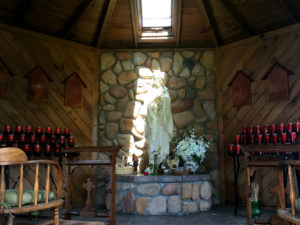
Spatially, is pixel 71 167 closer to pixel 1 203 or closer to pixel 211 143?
pixel 1 203

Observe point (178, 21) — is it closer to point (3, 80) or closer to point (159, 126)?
point (159, 126)

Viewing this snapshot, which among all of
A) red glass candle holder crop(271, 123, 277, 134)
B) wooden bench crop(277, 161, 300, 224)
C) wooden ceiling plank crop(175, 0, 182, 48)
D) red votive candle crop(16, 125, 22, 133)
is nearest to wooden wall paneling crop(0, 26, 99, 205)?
red votive candle crop(16, 125, 22, 133)

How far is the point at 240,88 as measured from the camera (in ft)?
18.5

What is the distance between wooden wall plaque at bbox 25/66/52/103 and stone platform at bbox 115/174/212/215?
6.47ft

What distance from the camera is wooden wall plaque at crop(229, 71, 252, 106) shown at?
18.1 ft

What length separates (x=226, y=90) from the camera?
5867 mm

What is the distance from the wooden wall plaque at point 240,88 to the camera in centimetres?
552

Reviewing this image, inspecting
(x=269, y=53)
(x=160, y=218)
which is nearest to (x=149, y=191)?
(x=160, y=218)

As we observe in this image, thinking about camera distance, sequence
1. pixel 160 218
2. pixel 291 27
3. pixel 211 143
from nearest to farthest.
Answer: pixel 160 218
pixel 291 27
pixel 211 143

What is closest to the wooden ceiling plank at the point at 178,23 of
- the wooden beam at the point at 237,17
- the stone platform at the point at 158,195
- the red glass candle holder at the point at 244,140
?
the wooden beam at the point at 237,17

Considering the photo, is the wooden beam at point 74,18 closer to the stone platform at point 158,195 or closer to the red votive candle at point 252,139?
the stone platform at point 158,195

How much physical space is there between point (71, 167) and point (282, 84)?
11.4 ft

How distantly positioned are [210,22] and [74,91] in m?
2.80

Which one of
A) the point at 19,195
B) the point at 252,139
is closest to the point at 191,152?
the point at 252,139
